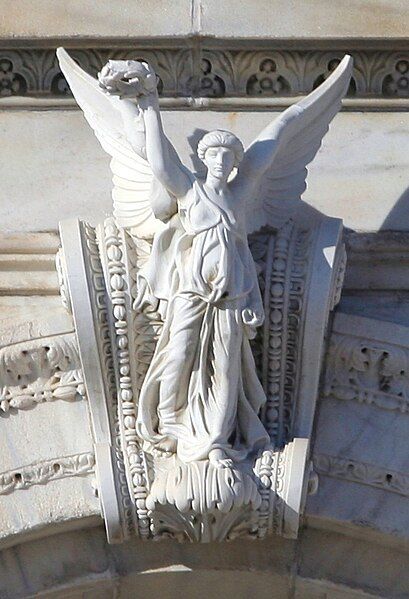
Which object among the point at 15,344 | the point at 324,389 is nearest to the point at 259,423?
the point at 324,389

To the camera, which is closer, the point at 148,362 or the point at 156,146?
the point at 156,146

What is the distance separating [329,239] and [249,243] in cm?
24

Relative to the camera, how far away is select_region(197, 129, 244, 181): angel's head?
7574mm

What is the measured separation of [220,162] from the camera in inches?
298

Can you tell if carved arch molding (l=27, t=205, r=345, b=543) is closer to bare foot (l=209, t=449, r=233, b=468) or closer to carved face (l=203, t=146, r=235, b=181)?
bare foot (l=209, t=449, r=233, b=468)

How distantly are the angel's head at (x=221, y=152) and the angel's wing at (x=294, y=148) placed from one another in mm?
185

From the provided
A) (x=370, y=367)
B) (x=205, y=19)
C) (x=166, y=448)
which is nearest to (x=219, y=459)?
(x=166, y=448)

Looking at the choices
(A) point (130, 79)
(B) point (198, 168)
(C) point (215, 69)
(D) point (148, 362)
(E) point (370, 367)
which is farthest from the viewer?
(C) point (215, 69)

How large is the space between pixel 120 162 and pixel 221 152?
378 millimetres

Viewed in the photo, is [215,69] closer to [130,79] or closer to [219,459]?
[130,79]

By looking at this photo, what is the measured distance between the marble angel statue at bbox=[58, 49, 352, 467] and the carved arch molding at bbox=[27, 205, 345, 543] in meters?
Result: 0.06

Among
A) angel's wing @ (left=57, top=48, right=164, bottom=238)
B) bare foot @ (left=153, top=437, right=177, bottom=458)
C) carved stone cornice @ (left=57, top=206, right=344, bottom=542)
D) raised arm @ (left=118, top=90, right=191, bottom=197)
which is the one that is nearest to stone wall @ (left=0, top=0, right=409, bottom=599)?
carved stone cornice @ (left=57, top=206, right=344, bottom=542)

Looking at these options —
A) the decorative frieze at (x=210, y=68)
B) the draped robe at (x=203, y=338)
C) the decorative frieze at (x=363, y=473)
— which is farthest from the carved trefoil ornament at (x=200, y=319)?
the decorative frieze at (x=210, y=68)

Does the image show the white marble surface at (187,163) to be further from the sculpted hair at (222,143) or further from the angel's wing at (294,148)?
the sculpted hair at (222,143)
